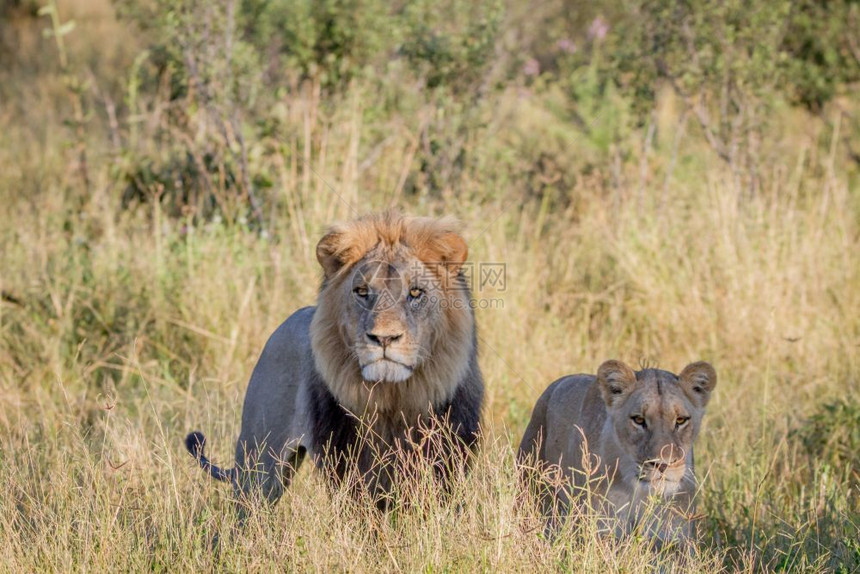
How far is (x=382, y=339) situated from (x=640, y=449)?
3.19 ft

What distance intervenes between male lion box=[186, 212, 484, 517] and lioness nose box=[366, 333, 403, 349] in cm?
11

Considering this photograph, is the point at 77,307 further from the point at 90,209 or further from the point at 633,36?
the point at 633,36

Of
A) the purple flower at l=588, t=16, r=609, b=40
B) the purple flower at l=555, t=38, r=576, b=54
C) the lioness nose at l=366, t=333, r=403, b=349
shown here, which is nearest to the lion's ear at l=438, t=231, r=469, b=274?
the lioness nose at l=366, t=333, r=403, b=349

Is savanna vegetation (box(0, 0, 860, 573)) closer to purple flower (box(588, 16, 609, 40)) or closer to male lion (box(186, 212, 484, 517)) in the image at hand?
male lion (box(186, 212, 484, 517))

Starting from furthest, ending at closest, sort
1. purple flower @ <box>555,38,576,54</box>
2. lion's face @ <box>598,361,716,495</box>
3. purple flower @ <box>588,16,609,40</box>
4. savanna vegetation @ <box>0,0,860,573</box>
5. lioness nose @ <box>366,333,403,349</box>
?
purple flower @ <box>555,38,576,54</box>, purple flower @ <box>588,16,609,40</box>, savanna vegetation @ <box>0,0,860,573</box>, lioness nose @ <box>366,333,403,349</box>, lion's face @ <box>598,361,716,495</box>

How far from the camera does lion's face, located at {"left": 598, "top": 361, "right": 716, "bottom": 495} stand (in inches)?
147

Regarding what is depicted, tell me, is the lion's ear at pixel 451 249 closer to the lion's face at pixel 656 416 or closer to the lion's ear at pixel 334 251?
the lion's ear at pixel 334 251

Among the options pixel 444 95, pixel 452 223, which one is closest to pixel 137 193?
pixel 444 95

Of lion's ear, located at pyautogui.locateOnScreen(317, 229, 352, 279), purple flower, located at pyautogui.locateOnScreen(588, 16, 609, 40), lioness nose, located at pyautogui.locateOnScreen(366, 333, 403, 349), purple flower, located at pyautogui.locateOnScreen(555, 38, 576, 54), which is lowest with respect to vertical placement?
lioness nose, located at pyautogui.locateOnScreen(366, 333, 403, 349)

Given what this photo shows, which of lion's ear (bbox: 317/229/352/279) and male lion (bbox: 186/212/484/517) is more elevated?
lion's ear (bbox: 317/229/352/279)

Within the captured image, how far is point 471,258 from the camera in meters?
7.50

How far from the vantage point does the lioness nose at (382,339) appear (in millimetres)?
3898

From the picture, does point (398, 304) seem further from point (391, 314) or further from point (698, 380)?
Result: point (698, 380)

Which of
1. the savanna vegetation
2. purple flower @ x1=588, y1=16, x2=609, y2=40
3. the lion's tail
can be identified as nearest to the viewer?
the savanna vegetation
